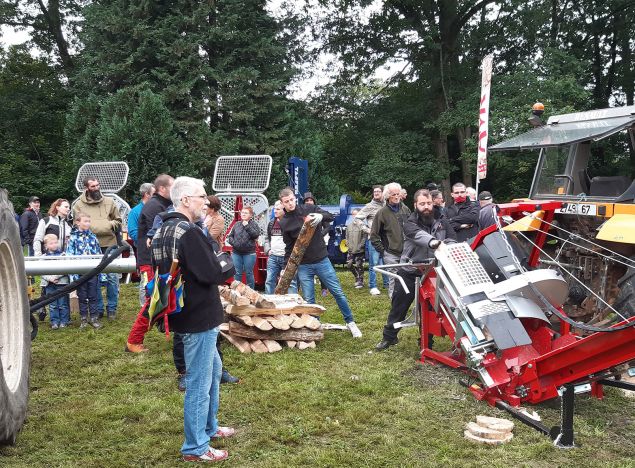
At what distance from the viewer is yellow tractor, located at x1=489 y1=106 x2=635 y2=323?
13.9 feet

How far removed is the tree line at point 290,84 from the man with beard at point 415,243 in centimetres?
939

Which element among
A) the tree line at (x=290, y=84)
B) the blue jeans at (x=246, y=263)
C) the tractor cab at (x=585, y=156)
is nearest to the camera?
the tractor cab at (x=585, y=156)

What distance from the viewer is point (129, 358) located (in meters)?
6.11

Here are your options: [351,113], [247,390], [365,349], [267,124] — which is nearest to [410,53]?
[351,113]

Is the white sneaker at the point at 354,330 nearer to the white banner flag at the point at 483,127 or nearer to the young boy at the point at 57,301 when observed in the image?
the white banner flag at the point at 483,127

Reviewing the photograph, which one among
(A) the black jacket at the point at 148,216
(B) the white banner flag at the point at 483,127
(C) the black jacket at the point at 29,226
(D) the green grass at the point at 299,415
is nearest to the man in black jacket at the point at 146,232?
(A) the black jacket at the point at 148,216

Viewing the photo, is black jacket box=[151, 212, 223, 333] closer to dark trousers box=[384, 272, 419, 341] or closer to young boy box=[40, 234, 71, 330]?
dark trousers box=[384, 272, 419, 341]

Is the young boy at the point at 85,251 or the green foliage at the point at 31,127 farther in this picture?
the green foliage at the point at 31,127

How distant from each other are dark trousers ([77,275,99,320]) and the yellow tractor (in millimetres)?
5227

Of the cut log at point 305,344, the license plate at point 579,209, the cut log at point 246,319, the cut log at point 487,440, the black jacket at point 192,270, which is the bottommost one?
the cut log at point 305,344

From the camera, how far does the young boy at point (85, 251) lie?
7570 millimetres

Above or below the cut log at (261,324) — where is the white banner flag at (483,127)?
above

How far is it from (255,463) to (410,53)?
20.2 m

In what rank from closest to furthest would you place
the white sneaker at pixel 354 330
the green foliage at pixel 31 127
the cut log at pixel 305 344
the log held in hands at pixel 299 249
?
the cut log at pixel 305 344 → the log held in hands at pixel 299 249 → the white sneaker at pixel 354 330 → the green foliage at pixel 31 127
